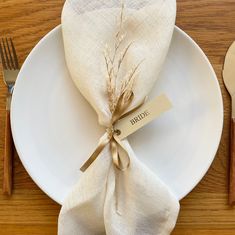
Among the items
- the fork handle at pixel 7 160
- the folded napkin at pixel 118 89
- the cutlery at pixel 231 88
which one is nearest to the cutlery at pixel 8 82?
the fork handle at pixel 7 160

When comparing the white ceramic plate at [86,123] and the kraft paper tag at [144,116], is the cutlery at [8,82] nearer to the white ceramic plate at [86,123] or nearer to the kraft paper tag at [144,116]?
the white ceramic plate at [86,123]

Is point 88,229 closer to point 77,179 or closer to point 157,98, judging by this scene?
point 77,179

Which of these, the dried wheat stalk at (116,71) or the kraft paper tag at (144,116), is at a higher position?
the dried wheat stalk at (116,71)

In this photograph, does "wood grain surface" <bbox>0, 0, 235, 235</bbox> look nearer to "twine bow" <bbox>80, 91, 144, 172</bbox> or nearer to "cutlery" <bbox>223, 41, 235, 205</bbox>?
"cutlery" <bbox>223, 41, 235, 205</bbox>

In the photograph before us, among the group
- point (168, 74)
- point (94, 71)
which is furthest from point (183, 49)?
point (94, 71)

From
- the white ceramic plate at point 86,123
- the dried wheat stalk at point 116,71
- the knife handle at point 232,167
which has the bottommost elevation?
the knife handle at point 232,167

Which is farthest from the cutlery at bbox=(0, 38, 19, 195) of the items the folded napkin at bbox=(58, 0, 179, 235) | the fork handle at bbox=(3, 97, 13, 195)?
the folded napkin at bbox=(58, 0, 179, 235)
